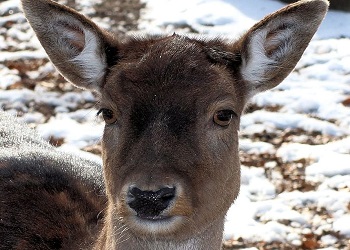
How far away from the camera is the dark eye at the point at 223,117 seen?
3.96m

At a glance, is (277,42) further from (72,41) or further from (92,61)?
(72,41)

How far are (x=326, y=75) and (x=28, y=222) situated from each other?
16.7 ft

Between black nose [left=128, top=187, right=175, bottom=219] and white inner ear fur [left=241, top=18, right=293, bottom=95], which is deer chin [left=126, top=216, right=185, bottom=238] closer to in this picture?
black nose [left=128, top=187, right=175, bottom=219]

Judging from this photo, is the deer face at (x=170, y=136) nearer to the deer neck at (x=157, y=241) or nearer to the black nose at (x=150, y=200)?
the black nose at (x=150, y=200)

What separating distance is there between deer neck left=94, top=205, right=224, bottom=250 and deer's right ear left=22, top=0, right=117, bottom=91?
0.87m

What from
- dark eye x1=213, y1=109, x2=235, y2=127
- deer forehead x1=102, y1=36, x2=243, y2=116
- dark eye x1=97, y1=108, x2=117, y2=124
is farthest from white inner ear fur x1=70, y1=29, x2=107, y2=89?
dark eye x1=213, y1=109, x2=235, y2=127

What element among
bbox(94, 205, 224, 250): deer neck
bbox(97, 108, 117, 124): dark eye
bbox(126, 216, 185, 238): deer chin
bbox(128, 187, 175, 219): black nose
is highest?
bbox(97, 108, 117, 124): dark eye

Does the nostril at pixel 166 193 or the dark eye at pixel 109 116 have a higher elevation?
the dark eye at pixel 109 116

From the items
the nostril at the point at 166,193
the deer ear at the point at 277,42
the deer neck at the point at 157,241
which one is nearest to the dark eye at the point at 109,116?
the deer neck at the point at 157,241

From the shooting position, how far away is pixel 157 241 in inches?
151

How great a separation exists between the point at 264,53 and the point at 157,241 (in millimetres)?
1291

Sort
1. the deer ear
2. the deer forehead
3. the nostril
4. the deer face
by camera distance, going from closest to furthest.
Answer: the nostril
the deer face
the deer forehead
the deer ear

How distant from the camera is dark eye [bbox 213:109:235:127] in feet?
13.0

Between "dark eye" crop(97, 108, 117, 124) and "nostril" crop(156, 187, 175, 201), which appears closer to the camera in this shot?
"nostril" crop(156, 187, 175, 201)
